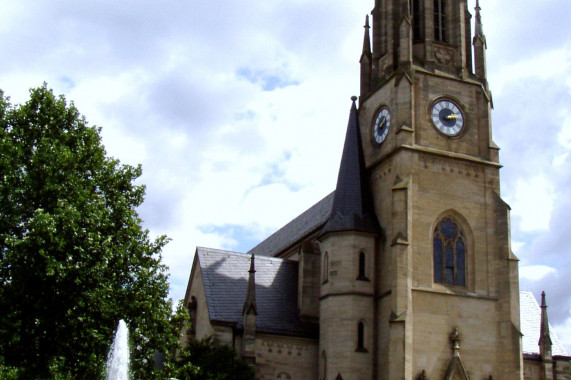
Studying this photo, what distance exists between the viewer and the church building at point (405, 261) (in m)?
39.4

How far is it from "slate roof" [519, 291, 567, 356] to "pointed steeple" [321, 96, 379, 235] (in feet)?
42.2

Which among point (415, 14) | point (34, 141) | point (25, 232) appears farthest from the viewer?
point (415, 14)

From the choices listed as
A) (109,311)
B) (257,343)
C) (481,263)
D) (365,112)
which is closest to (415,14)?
(365,112)

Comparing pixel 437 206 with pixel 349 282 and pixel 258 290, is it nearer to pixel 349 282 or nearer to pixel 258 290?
pixel 349 282

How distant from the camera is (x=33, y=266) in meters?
31.2

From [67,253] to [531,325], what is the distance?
3032 centimetres

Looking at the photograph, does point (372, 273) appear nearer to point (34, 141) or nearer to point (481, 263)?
point (481, 263)

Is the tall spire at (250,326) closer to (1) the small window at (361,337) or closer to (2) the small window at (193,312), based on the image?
(1) the small window at (361,337)

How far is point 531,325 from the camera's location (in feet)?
163

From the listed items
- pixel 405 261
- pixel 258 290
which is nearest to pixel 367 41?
pixel 405 261

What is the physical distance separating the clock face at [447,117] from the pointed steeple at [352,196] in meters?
4.64

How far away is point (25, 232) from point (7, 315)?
407 cm

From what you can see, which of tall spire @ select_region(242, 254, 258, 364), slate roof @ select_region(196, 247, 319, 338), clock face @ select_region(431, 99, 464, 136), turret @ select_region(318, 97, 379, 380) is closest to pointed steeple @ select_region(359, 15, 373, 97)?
clock face @ select_region(431, 99, 464, 136)

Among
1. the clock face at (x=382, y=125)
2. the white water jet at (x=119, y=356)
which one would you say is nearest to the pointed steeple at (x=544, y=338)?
the clock face at (x=382, y=125)
